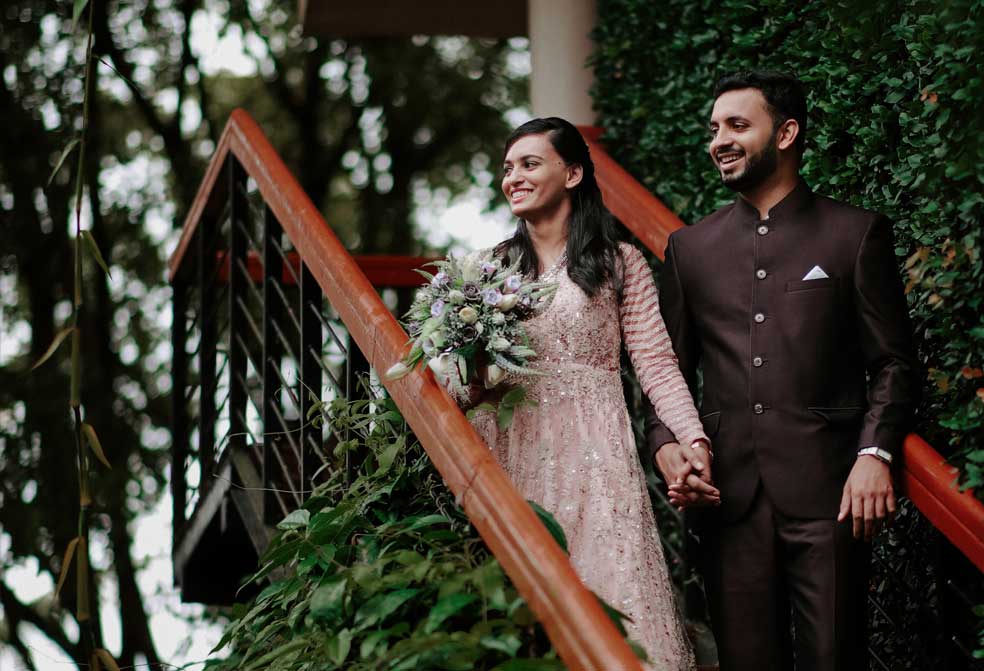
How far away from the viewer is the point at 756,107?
3512mm

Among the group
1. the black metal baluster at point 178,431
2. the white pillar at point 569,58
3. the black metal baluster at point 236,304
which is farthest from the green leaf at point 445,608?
the white pillar at point 569,58

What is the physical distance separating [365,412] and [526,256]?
64 cm

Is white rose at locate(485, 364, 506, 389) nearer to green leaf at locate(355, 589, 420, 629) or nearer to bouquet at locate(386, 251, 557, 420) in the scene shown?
bouquet at locate(386, 251, 557, 420)

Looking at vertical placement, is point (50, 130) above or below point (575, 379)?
above

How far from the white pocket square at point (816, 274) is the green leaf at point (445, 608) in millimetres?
1212

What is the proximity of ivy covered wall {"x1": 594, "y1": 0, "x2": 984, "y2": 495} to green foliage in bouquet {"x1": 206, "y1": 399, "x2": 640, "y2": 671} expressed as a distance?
1064 mm

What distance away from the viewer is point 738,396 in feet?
11.4

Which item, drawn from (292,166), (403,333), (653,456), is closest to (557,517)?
(653,456)

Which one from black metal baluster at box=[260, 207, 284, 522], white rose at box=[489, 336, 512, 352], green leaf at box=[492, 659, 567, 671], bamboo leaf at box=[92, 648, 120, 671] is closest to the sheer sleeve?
white rose at box=[489, 336, 512, 352]

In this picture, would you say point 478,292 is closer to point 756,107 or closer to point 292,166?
point 756,107

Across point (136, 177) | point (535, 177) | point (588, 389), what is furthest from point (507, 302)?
point (136, 177)

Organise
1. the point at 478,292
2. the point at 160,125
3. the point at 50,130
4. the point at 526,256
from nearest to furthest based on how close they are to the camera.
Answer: the point at 478,292 → the point at 526,256 → the point at 50,130 → the point at 160,125

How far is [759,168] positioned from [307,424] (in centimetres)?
144

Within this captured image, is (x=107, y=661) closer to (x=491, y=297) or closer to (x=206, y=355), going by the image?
(x=491, y=297)
